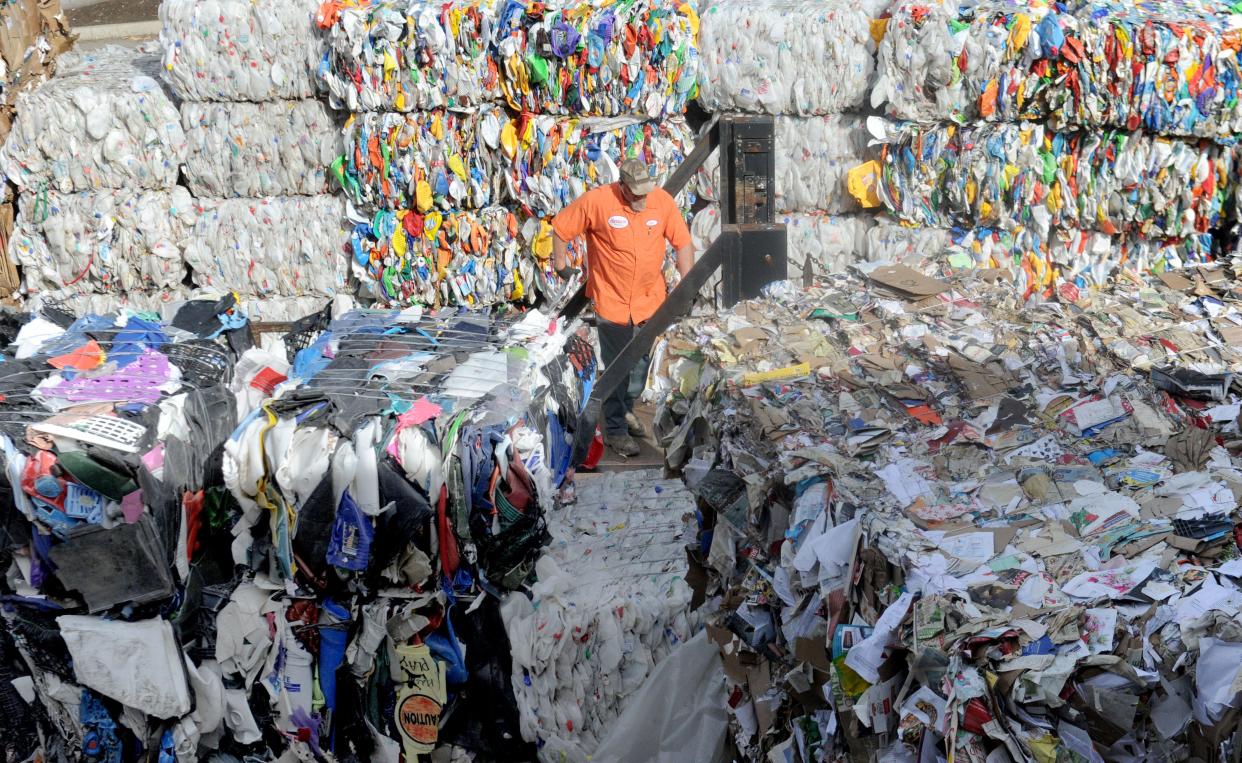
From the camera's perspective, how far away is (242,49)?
8.34m

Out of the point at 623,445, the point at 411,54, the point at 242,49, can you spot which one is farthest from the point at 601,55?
the point at 242,49

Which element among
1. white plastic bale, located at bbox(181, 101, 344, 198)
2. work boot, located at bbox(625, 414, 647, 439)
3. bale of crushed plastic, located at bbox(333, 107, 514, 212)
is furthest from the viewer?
white plastic bale, located at bbox(181, 101, 344, 198)

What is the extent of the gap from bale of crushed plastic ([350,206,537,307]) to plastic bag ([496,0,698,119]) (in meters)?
0.99

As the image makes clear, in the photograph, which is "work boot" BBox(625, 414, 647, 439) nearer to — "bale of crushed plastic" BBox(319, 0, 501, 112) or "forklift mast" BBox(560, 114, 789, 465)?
"forklift mast" BBox(560, 114, 789, 465)

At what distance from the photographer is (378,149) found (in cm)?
809

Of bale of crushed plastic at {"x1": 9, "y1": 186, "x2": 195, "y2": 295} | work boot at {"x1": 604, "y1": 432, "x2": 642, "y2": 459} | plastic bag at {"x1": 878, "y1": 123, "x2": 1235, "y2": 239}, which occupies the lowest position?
work boot at {"x1": 604, "y1": 432, "x2": 642, "y2": 459}

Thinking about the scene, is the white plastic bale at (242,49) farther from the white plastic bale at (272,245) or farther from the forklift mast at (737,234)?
the forklift mast at (737,234)

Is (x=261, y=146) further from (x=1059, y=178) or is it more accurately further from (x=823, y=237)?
(x=1059, y=178)

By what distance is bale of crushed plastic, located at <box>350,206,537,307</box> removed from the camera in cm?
822

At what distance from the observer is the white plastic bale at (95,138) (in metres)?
8.65

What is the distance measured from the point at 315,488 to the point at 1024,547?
7.92 ft

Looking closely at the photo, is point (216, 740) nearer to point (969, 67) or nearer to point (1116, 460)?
point (1116, 460)

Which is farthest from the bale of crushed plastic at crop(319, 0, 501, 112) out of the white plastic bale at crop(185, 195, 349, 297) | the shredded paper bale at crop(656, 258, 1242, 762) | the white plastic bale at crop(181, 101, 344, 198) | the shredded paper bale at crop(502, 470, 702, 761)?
the shredded paper bale at crop(502, 470, 702, 761)

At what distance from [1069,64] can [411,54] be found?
416 cm
